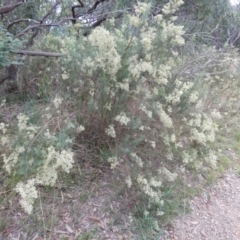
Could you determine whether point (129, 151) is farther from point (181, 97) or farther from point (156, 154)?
point (181, 97)

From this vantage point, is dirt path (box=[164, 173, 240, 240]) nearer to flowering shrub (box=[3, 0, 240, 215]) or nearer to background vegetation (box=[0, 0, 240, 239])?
background vegetation (box=[0, 0, 240, 239])

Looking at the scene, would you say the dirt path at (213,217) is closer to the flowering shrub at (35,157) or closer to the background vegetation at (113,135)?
the background vegetation at (113,135)

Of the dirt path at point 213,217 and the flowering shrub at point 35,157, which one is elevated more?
the flowering shrub at point 35,157

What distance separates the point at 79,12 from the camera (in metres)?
Result: 5.74

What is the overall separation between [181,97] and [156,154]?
65cm

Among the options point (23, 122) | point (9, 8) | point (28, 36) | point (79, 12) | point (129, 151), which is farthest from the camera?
point (79, 12)

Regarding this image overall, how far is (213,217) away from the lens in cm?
321

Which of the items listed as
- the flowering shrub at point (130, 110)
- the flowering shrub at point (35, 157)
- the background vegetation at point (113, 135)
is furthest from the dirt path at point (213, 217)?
the flowering shrub at point (35, 157)

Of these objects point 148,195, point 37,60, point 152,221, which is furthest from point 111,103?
point 37,60

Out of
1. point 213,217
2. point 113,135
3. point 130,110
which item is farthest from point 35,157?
point 213,217

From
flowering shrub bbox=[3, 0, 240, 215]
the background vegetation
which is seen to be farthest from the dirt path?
flowering shrub bbox=[3, 0, 240, 215]

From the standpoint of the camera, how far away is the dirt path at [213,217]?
9.69ft

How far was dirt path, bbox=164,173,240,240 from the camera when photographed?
2.95m

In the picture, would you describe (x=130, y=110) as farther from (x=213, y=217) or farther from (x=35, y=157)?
(x=213, y=217)
